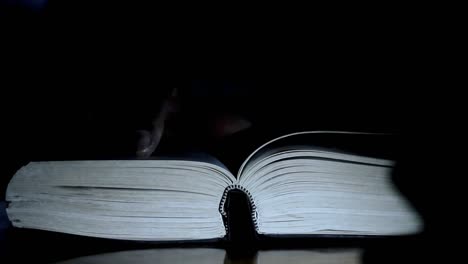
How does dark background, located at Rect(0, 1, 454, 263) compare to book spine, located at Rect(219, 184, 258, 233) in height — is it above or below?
above

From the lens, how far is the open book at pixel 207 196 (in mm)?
478

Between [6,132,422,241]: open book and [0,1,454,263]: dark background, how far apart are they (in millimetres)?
21

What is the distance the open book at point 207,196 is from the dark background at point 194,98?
21 mm

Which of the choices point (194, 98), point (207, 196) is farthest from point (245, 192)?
point (194, 98)

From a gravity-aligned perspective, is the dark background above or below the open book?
above

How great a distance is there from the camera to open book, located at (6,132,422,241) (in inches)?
18.8

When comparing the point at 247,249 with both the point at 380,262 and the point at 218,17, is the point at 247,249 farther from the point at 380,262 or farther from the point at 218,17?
the point at 218,17

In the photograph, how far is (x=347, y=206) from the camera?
49 cm

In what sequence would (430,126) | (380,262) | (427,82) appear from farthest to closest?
(427,82)
(430,126)
(380,262)

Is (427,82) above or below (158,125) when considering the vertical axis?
above

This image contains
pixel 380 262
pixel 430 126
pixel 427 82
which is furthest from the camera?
pixel 427 82

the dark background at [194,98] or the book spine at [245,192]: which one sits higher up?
the dark background at [194,98]

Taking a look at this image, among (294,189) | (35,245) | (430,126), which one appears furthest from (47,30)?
(430,126)

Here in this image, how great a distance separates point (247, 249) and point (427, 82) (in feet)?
1.90
